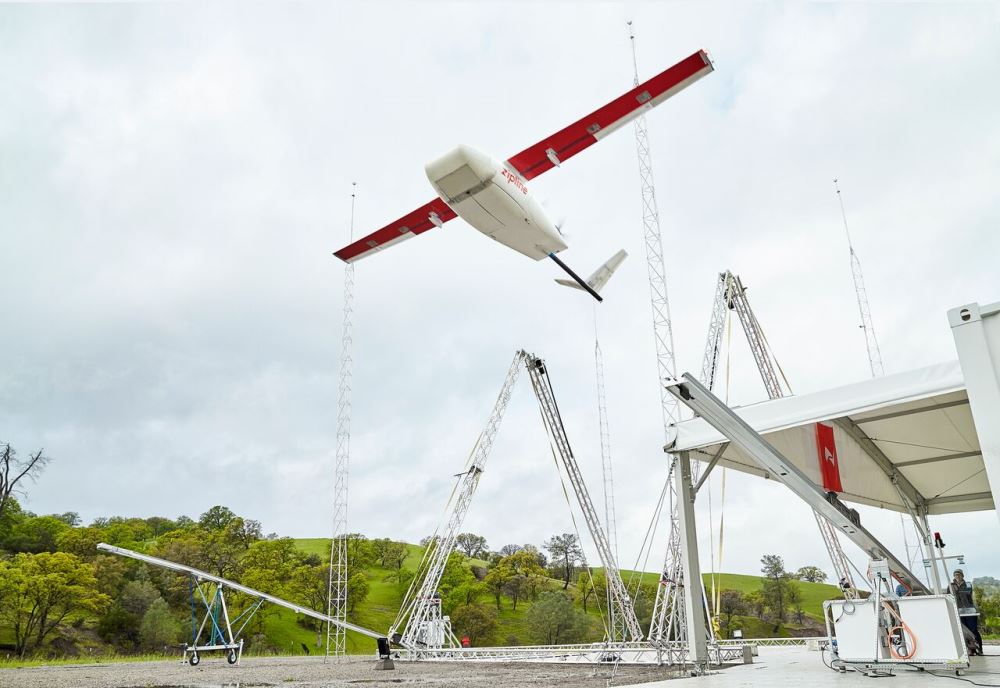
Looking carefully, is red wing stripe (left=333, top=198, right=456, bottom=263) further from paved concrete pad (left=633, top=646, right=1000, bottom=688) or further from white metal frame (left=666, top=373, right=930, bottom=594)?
paved concrete pad (left=633, top=646, right=1000, bottom=688)

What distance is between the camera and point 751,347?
106ft

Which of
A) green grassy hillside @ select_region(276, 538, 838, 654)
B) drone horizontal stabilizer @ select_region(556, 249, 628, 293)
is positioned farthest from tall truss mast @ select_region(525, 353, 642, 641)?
green grassy hillside @ select_region(276, 538, 838, 654)

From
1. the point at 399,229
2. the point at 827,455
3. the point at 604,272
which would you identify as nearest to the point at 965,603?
the point at 827,455

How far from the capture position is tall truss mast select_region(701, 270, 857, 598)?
1102 inches

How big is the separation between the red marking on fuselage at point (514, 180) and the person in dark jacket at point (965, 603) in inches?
437

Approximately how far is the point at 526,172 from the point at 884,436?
935 centimetres

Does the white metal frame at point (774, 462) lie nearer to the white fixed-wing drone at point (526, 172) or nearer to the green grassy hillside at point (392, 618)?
the white fixed-wing drone at point (526, 172)

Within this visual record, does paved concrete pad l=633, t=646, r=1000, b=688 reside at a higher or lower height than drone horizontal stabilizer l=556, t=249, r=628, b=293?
lower

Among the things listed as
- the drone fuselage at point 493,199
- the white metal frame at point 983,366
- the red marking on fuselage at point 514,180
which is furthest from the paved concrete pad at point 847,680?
the red marking on fuselage at point 514,180

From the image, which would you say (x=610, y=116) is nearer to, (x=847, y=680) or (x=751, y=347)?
(x=847, y=680)

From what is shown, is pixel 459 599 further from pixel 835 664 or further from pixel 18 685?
pixel 835 664

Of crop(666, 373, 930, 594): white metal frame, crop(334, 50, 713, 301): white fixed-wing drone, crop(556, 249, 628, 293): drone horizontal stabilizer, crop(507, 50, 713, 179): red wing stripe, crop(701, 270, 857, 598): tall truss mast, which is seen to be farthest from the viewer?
crop(701, 270, 857, 598): tall truss mast

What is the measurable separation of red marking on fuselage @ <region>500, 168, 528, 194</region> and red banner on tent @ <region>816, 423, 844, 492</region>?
797cm

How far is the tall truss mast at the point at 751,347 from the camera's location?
2798cm
